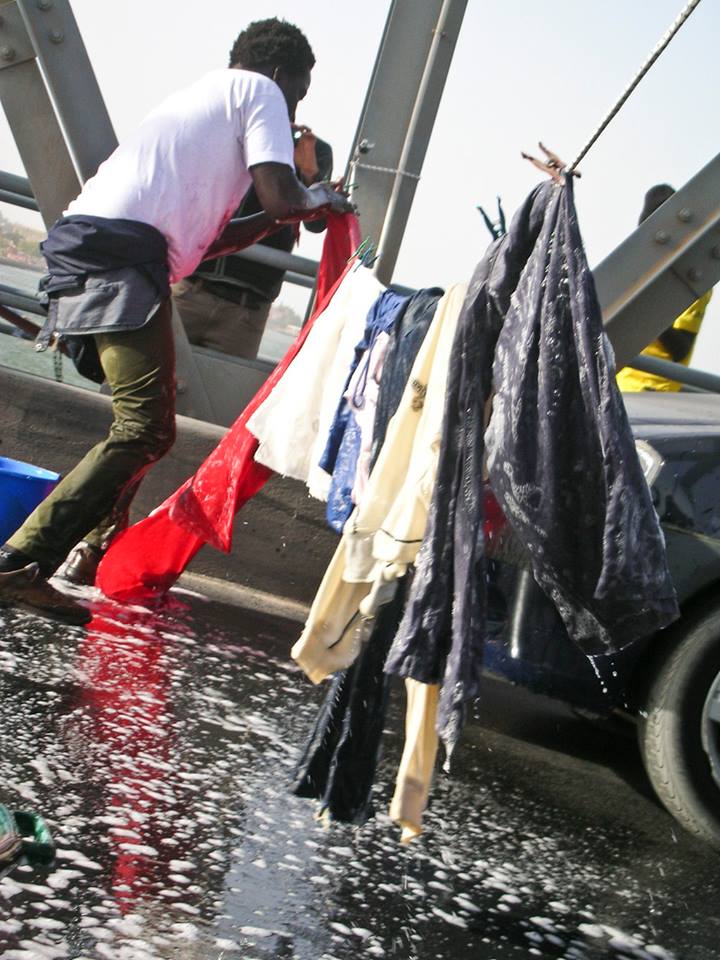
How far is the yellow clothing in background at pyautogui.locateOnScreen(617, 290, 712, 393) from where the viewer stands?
6.43 meters

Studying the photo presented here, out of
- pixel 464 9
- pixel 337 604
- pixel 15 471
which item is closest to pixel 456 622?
pixel 337 604

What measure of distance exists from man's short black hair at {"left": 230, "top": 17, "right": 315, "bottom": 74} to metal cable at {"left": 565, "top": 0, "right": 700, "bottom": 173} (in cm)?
206

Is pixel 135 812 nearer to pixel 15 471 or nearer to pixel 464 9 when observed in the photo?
pixel 15 471

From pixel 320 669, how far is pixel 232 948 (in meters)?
0.92

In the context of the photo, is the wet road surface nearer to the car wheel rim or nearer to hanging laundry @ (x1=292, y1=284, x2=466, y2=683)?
the car wheel rim

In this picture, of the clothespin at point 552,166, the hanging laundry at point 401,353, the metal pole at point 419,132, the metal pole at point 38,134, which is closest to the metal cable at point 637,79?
the clothespin at point 552,166

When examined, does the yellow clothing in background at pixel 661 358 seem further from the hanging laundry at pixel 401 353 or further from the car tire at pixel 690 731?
the hanging laundry at pixel 401 353

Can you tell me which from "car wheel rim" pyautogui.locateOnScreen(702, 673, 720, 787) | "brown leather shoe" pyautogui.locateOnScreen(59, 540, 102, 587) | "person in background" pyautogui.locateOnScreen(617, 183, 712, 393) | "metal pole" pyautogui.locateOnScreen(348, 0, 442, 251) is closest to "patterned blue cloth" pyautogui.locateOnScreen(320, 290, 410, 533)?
"car wheel rim" pyautogui.locateOnScreen(702, 673, 720, 787)

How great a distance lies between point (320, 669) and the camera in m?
3.45

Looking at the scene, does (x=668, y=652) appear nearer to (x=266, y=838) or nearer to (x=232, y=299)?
(x=266, y=838)

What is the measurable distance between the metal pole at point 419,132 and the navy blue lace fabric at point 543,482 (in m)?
2.96

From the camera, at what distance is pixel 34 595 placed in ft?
15.0

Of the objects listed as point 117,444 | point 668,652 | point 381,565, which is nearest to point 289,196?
point 117,444

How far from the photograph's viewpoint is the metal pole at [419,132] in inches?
233
